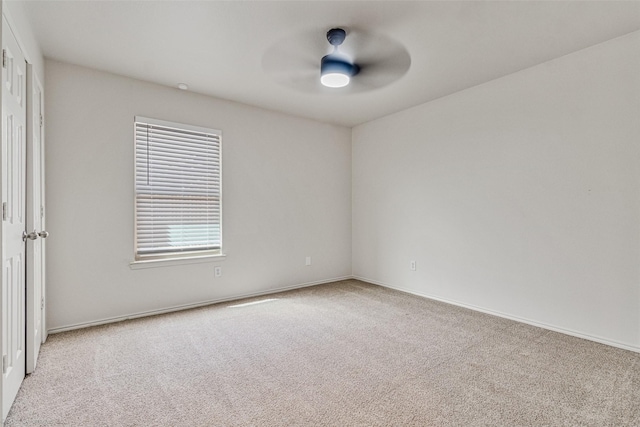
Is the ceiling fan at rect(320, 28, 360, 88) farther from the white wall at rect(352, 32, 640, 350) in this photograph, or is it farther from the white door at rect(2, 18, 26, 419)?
the white door at rect(2, 18, 26, 419)

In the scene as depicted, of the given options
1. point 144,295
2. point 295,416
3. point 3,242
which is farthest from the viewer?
point 144,295

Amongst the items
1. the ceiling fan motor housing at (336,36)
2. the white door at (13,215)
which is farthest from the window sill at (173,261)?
the ceiling fan motor housing at (336,36)

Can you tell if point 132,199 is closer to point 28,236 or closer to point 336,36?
point 28,236

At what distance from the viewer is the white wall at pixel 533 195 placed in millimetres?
2514

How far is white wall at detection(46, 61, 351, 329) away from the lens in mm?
2871

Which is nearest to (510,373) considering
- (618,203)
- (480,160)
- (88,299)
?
(618,203)

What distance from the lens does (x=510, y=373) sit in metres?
2.12

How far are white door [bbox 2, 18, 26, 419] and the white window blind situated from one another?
1246 millimetres

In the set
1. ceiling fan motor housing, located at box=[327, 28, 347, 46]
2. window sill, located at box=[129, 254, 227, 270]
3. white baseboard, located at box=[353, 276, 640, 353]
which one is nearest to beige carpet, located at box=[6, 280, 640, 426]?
white baseboard, located at box=[353, 276, 640, 353]

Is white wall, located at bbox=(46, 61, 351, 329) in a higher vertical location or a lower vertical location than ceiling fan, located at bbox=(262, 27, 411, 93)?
lower

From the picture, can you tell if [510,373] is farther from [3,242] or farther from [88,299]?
[88,299]

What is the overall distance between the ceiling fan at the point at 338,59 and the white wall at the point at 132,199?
113 centimetres

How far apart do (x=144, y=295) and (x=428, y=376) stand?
2.77 meters

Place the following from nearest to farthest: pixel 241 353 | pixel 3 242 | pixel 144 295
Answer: pixel 3 242, pixel 241 353, pixel 144 295
